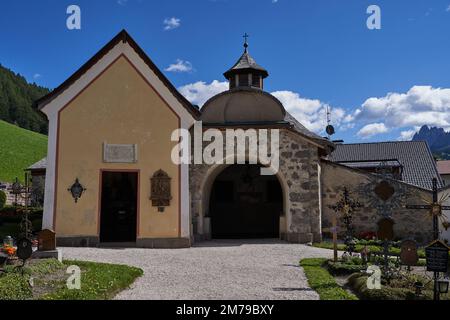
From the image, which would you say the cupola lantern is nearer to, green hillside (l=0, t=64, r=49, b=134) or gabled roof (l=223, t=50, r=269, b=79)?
gabled roof (l=223, t=50, r=269, b=79)

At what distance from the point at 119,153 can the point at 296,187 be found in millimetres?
7130

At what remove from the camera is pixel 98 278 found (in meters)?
8.86

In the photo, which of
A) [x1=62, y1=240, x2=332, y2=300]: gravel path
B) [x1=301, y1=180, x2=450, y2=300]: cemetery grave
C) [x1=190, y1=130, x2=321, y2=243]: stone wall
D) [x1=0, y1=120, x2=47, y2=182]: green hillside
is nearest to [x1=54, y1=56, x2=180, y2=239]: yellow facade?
[x1=62, y1=240, x2=332, y2=300]: gravel path

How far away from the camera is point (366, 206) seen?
19.0 m

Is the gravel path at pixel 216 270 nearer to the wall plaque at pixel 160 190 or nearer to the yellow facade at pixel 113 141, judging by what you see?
the yellow facade at pixel 113 141

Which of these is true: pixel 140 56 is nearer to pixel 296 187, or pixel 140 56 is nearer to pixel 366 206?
pixel 296 187

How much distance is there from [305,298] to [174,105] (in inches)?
375

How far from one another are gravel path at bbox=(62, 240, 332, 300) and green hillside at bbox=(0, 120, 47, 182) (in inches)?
1515

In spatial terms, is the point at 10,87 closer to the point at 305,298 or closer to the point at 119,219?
the point at 119,219

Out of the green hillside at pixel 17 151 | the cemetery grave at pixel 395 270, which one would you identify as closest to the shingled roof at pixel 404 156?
the cemetery grave at pixel 395 270

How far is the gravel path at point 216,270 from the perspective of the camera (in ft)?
27.1

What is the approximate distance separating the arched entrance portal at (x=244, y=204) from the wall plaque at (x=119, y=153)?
26.8 feet

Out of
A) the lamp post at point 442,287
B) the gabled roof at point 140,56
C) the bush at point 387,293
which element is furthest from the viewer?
the gabled roof at point 140,56
